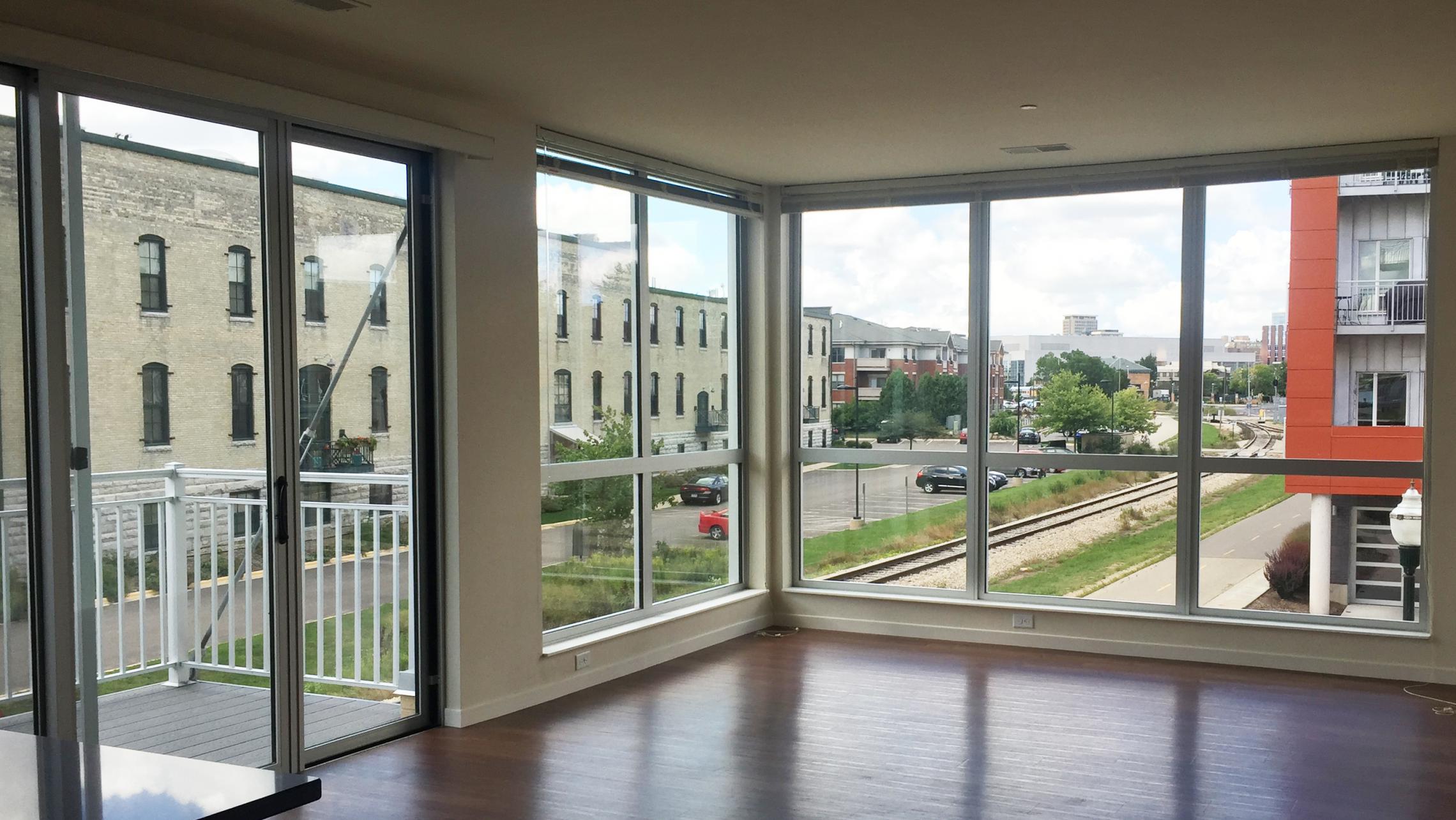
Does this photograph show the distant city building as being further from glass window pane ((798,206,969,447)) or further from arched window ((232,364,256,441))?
arched window ((232,364,256,441))

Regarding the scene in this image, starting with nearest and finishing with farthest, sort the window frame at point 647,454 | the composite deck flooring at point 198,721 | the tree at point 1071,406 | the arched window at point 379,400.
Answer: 1. the composite deck flooring at point 198,721
2. the arched window at point 379,400
3. the window frame at point 647,454
4. the tree at point 1071,406

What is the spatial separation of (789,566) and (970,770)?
9.42 ft

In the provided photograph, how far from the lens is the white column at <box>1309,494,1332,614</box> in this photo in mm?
5742

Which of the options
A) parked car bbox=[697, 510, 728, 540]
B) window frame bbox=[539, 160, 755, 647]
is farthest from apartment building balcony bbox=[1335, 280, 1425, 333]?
parked car bbox=[697, 510, 728, 540]

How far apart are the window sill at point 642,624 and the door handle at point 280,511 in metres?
1.47

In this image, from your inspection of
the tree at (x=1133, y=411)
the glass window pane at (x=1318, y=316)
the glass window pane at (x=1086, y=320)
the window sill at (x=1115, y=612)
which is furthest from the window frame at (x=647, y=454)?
the glass window pane at (x=1318, y=316)

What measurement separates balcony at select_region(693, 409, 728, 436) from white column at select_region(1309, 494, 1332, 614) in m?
3.10

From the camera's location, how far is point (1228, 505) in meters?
5.96

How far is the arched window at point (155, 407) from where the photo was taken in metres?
3.58

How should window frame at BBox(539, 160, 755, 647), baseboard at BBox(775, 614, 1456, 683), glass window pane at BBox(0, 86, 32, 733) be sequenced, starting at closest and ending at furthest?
1. glass window pane at BBox(0, 86, 32, 733)
2. baseboard at BBox(775, 614, 1456, 683)
3. window frame at BBox(539, 160, 755, 647)

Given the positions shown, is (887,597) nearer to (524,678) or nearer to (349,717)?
(524,678)

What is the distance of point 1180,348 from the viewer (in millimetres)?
6043

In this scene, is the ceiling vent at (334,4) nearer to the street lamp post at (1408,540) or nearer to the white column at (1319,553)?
the white column at (1319,553)

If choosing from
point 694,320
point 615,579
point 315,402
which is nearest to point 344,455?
point 315,402
